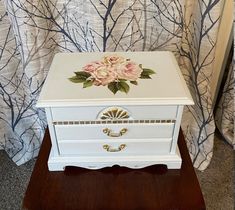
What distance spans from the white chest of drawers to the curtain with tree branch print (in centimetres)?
18

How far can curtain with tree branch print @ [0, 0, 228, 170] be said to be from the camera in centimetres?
89

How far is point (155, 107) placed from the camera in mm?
653

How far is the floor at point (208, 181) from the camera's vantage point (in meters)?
1.13

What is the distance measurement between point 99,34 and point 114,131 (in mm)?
400

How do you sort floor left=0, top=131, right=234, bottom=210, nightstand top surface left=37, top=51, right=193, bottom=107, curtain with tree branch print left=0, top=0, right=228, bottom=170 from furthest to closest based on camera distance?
floor left=0, top=131, right=234, bottom=210
curtain with tree branch print left=0, top=0, right=228, bottom=170
nightstand top surface left=37, top=51, right=193, bottom=107

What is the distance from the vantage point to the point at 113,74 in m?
0.72

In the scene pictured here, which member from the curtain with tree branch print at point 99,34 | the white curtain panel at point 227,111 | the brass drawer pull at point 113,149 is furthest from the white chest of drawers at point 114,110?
the white curtain panel at point 227,111

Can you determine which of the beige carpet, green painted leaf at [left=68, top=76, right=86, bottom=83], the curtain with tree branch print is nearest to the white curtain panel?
the beige carpet

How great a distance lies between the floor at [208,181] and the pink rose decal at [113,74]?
694mm

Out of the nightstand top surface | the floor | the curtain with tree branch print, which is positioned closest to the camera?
the nightstand top surface

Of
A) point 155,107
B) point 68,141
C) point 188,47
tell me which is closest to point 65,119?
point 68,141

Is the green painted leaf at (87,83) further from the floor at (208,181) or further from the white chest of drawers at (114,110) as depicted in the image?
the floor at (208,181)

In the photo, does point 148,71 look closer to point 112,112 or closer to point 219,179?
point 112,112

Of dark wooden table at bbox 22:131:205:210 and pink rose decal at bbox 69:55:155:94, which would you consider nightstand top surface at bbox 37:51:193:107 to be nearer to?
pink rose decal at bbox 69:55:155:94
